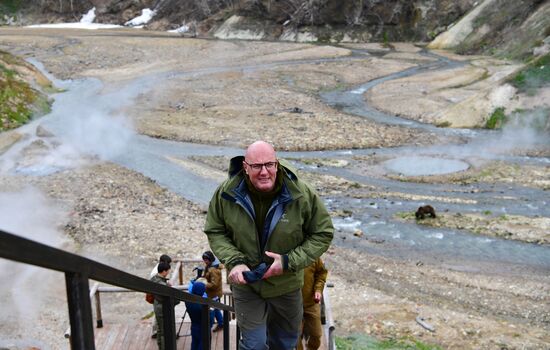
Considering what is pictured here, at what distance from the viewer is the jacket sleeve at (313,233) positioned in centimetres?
418

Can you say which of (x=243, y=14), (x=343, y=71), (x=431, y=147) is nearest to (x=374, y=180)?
(x=431, y=147)

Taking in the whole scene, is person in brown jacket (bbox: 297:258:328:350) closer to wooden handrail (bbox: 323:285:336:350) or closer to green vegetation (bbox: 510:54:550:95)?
wooden handrail (bbox: 323:285:336:350)

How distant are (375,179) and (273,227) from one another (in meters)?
21.0

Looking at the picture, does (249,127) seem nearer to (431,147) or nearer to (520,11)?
(431,147)

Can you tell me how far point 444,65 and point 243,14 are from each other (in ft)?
91.2

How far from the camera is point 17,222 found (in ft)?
61.6

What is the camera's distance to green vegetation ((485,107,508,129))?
3145 cm

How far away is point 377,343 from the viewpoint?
11555 millimetres

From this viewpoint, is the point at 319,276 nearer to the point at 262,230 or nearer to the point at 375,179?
the point at 262,230

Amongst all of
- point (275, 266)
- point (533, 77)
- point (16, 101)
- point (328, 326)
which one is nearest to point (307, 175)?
point (533, 77)

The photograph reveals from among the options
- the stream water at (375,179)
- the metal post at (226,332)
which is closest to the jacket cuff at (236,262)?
the metal post at (226,332)

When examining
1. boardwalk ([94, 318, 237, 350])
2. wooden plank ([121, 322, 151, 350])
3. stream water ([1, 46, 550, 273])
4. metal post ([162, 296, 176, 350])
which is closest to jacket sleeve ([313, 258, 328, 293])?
boardwalk ([94, 318, 237, 350])

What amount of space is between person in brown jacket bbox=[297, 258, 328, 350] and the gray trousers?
81cm

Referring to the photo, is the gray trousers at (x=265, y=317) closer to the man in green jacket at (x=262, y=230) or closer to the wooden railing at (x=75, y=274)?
the man in green jacket at (x=262, y=230)
